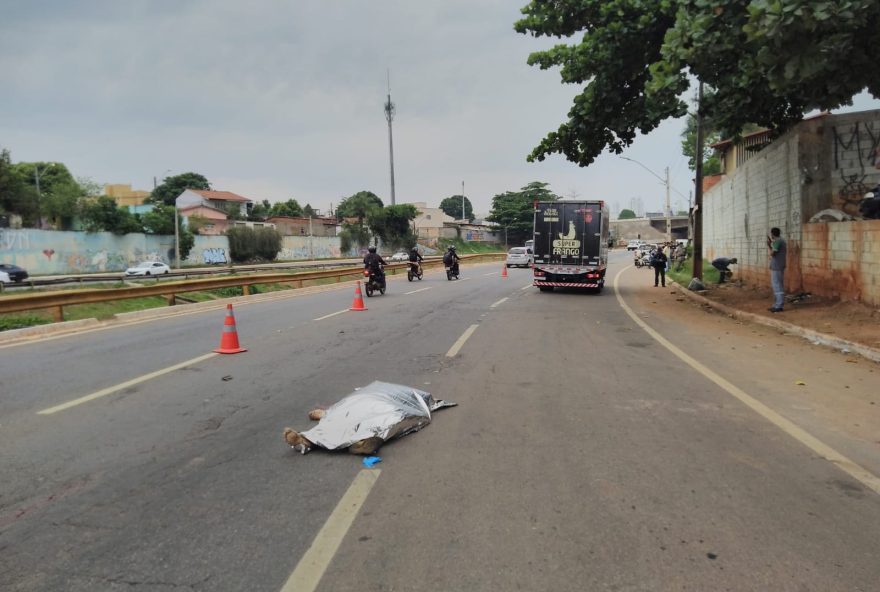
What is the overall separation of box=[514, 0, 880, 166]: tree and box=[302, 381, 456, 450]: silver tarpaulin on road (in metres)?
6.81

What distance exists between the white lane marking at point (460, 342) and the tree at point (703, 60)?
558 cm

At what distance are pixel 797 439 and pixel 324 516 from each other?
12.9 ft

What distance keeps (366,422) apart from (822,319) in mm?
10124

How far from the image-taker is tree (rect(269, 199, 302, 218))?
10062cm

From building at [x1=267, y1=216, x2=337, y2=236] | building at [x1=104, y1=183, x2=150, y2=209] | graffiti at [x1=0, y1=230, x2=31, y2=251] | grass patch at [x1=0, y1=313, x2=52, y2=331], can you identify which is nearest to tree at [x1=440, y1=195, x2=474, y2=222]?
building at [x1=267, y1=216, x2=337, y2=236]

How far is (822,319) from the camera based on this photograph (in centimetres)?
1134

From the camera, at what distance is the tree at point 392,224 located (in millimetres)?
73000

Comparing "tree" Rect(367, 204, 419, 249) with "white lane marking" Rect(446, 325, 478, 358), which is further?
"tree" Rect(367, 204, 419, 249)

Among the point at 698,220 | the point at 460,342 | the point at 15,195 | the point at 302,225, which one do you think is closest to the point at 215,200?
the point at 302,225

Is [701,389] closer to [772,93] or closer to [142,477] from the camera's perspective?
[142,477]

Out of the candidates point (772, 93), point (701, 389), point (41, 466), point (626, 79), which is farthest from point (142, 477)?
point (626, 79)

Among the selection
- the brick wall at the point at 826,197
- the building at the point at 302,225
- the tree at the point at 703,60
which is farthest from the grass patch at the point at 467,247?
the brick wall at the point at 826,197

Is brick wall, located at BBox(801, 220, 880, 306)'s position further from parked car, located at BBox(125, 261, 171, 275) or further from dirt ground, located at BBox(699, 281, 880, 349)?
parked car, located at BBox(125, 261, 171, 275)

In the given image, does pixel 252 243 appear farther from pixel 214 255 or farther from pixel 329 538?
pixel 329 538
